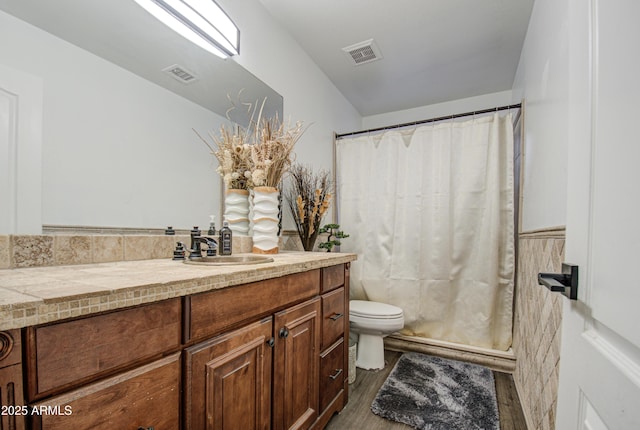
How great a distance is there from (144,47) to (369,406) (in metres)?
2.05

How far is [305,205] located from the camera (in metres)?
2.02

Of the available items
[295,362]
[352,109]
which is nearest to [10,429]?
[295,362]

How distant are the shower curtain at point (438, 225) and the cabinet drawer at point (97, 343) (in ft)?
6.56

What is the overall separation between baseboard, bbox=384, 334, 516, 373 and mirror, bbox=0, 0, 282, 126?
2028 millimetres

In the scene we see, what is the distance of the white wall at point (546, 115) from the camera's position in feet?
3.67

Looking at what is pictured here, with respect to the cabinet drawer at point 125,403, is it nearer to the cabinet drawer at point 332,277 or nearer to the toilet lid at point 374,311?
the cabinet drawer at point 332,277

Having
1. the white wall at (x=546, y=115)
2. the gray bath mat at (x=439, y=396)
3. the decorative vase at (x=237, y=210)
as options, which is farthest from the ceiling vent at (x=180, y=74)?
the gray bath mat at (x=439, y=396)

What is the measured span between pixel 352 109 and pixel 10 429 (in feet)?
10.3

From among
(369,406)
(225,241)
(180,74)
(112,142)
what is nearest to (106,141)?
(112,142)

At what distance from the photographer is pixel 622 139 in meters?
0.41

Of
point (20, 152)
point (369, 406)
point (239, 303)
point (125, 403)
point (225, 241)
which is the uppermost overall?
point (20, 152)

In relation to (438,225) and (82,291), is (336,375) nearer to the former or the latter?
(82,291)

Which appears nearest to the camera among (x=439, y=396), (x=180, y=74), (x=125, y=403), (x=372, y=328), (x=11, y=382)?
(x=11, y=382)

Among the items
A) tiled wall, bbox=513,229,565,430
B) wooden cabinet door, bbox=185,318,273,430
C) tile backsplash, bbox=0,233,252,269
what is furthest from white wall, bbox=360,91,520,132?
wooden cabinet door, bbox=185,318,273,430
